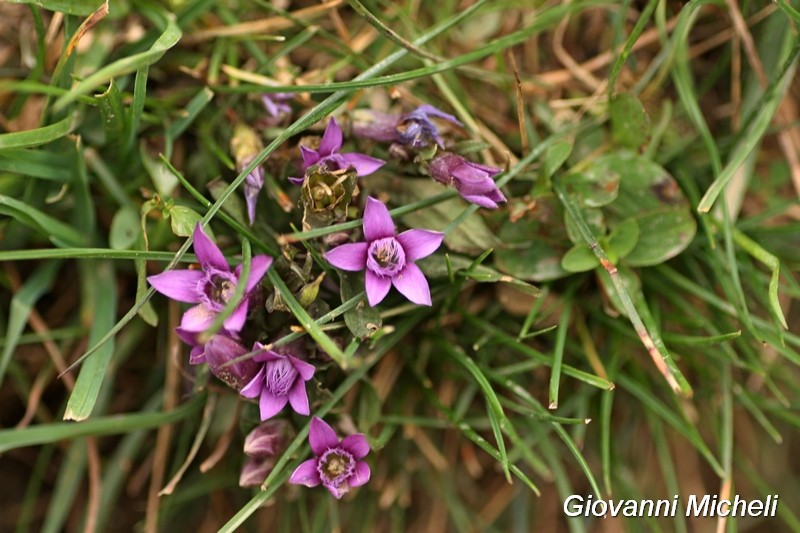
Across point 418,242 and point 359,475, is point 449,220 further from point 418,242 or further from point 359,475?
point 359,475

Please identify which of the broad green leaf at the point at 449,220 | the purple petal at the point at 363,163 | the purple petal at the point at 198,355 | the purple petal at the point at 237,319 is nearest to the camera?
the purple petal at the point at 237,319

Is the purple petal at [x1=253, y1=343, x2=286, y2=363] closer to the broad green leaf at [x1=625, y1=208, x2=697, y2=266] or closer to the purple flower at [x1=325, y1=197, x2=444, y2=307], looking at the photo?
the purple flower at [x1=325, y1=197, x2=444, y2=307]

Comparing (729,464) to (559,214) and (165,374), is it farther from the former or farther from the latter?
(165,374)

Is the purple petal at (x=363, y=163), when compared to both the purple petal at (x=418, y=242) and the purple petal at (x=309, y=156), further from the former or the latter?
the purple petal at (x=418, y=242)

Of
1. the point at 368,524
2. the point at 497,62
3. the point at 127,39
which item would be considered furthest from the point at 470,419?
the point at 127,39

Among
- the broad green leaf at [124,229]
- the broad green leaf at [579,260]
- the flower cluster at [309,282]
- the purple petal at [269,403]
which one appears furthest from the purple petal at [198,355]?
the broad green leaf at [579,260]

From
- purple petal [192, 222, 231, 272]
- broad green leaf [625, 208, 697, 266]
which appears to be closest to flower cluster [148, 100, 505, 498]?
purple petal [192, 222, 231, 272]

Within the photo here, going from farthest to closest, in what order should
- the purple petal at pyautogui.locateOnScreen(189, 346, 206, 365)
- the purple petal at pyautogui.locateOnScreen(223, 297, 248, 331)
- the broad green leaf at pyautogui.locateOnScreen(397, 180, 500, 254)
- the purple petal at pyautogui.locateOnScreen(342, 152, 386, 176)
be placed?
the broad green leaf at pyautogui.locateOnScreen(397, 180, 500, 254)
the purple petal at pyautogui.locateOnScreen(342, 152, 386, 176)
the purple petal at pyautogui.locateOnScreen(189, 346, 206, 365)
the purple petal at pyautogui.locateOnScreen(223, 297, 248, 331)
